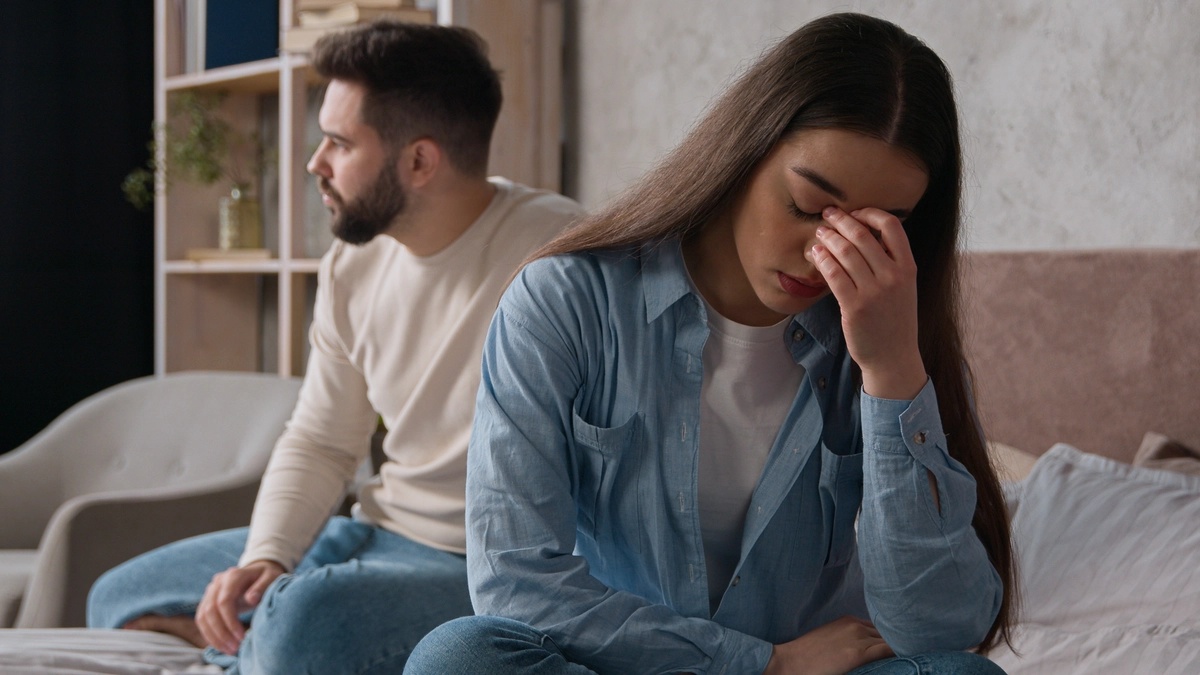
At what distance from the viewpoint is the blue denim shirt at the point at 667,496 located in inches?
45.1

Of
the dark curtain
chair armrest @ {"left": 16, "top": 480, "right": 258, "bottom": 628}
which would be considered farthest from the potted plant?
chair armrest @ {"left": 16, "top": 480, "right": 258, "bottom": 628}

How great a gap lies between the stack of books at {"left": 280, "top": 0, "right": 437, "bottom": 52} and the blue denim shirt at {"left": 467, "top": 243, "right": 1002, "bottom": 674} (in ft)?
5.34

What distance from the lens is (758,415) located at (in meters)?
1.27

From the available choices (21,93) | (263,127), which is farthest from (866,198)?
(21,93)

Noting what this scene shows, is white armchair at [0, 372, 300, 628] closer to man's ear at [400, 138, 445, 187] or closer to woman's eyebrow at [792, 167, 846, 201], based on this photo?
man's ear at [400, 138, 445, 187]

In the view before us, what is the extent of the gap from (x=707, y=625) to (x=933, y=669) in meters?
0.23

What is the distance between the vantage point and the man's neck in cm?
193

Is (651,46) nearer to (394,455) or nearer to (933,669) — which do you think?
(394,455)

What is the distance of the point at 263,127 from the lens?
366 centimetres

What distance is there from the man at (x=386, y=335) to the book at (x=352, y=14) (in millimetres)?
700

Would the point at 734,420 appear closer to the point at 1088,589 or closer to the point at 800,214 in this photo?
the point at 800,214

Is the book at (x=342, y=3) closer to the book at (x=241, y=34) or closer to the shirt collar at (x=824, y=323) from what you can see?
the book at (x=241, y=34)

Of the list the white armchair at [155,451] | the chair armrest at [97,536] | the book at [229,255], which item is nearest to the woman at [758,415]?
the chair armrest at [97,536]

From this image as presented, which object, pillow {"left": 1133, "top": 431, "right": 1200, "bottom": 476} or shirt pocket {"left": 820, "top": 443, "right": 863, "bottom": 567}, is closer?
shirt pocket {"left": 820, "top": 443, "right": 863, "bottom": 567}
